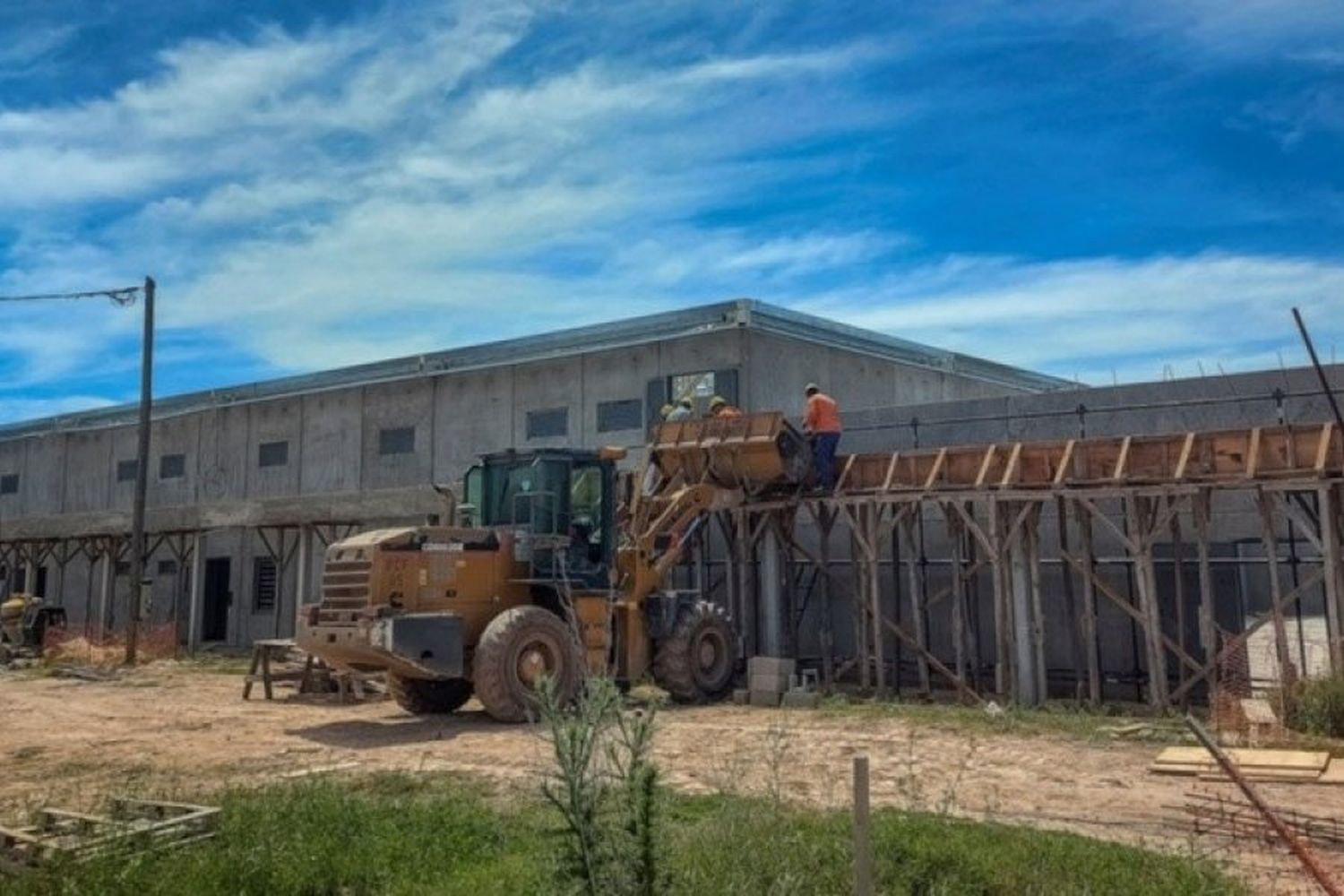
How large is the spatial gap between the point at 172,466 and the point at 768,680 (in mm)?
26145

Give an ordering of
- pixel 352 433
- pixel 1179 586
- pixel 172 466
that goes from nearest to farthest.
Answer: pixel 1179 586 → pixel 352 433 → pixel 172 466

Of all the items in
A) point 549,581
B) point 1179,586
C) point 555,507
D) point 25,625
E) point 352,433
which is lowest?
point 25,625

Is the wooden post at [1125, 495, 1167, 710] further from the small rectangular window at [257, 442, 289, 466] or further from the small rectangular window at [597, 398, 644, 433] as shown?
the small rectangular window at [257, 442, 289, 466]

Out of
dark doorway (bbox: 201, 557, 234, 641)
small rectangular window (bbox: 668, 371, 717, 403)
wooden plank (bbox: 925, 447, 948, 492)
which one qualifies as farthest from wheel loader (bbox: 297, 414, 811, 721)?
dark doorway (bbox: 201, 557, 234, 641)

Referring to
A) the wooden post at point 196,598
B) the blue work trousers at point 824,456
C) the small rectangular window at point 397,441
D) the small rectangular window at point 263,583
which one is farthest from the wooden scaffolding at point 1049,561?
the small rectangular window at point 263,583

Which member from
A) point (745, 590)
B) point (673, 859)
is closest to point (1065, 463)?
point (745, 590)

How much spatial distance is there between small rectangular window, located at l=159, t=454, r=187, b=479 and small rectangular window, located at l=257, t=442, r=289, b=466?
3741 millimetres

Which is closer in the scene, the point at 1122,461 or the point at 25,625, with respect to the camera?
the point at 1122,461

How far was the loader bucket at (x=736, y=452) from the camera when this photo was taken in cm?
1814

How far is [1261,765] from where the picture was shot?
10.3 metres

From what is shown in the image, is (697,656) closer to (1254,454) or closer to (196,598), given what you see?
(1254,454)

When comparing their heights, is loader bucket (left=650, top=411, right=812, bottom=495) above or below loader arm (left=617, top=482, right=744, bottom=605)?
above

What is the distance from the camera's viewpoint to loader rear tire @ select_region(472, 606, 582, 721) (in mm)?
13984

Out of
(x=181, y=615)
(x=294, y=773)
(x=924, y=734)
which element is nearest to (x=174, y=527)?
(x=181, y=615)
